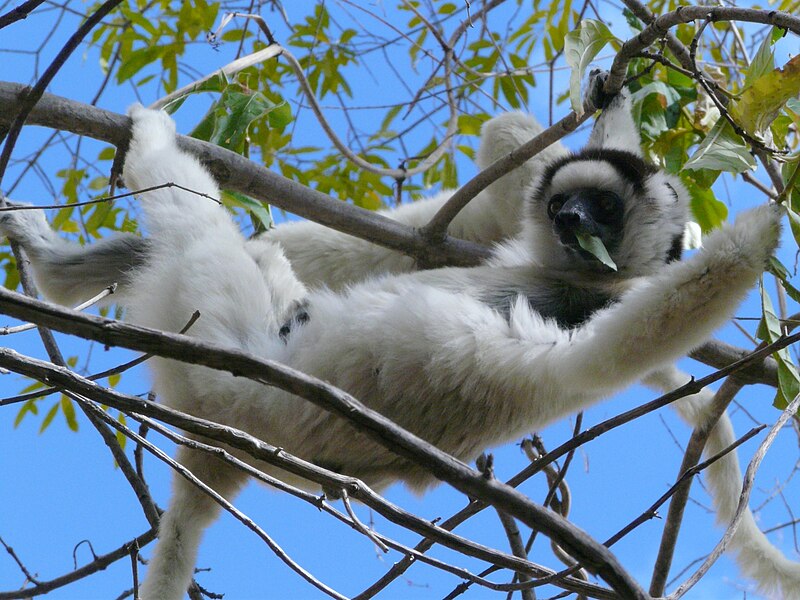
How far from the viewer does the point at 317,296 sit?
4.39m

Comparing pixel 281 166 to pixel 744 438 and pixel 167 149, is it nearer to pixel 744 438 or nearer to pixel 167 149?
pixel 167 149

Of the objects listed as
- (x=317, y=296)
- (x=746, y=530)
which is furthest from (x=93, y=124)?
(x=746, y=530)

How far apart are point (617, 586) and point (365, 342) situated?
2234mm

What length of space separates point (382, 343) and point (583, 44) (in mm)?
1694

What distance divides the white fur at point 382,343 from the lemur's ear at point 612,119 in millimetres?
1198

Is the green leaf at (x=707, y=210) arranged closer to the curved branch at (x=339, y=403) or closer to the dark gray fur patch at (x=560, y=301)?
the dark gray fur patch at (x=560, y=301)

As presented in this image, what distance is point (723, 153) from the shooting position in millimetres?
3146

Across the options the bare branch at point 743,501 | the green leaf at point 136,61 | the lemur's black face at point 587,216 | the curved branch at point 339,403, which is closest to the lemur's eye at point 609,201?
the lemur's black face at point 587,216

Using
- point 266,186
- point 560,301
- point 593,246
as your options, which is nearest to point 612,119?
point 593,246

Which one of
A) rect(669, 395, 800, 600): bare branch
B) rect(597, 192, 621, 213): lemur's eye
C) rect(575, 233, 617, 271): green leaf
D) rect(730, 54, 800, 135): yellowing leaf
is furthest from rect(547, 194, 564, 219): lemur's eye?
rect(669, 395, 800, 600): bare branch

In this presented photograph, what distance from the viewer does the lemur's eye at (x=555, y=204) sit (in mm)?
4828

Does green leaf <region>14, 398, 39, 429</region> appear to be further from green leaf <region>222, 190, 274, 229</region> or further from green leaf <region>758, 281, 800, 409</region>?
green leaf <region>758, 281, 800, 409</region>

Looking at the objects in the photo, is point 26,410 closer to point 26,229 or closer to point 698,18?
point 26,229

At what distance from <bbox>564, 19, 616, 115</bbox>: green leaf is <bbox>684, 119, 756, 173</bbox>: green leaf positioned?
716 millimetres
